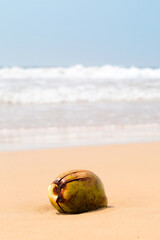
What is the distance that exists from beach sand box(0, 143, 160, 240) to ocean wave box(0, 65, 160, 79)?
1934cm

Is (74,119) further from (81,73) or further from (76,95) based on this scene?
(81,73)

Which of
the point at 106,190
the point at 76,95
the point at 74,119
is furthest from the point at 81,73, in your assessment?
the point at 106,190

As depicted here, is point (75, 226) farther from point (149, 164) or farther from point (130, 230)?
point (149, 164)

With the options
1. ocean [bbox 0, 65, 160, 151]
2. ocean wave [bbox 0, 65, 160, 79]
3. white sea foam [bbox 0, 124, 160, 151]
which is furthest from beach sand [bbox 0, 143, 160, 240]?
ocean wave [bbox 0, 65, 160, 79]

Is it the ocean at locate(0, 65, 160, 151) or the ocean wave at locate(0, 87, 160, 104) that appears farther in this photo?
the ocean wave at locate(0, 87, 160, 104)

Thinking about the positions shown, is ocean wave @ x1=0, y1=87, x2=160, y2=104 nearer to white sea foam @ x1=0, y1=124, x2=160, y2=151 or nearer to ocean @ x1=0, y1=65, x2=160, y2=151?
ocean @ x1=0, y1=65, x2=160, y2=151

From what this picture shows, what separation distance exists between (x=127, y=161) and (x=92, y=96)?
34.4 feet

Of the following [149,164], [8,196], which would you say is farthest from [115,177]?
[8,196]

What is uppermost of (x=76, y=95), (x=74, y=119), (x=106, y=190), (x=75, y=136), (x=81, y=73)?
(x=81, y=73)

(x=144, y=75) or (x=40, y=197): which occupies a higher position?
(x=144, y=75)

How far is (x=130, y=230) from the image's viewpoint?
6.30 ft

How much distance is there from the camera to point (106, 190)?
354 cm

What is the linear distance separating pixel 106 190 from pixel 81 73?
77.8ft

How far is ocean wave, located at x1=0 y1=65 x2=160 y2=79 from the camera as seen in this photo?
2538 centimetres
